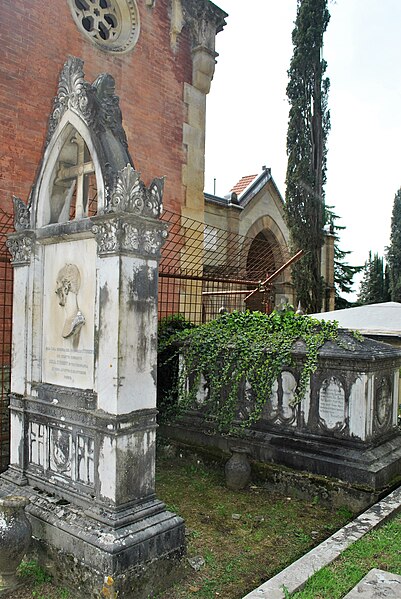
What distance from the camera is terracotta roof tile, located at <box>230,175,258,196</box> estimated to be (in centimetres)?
1712

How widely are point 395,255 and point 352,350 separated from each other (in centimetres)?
2325

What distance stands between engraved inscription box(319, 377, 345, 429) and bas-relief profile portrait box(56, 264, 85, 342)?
10.1 feet

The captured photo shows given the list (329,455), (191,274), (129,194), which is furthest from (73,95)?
(191,274)

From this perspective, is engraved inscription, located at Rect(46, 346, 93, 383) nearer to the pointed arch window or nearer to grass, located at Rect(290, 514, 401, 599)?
the pointed arch window

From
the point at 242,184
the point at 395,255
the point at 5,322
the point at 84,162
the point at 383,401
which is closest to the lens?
the point at 84,162

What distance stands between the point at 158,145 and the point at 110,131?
18.7 feet

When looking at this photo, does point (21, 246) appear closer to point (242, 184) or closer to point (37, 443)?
point (37, 443)

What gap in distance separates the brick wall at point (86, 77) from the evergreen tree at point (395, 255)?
758 inches

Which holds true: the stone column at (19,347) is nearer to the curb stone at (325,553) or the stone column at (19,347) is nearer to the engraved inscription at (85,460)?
the engraved inscription at (85,460)

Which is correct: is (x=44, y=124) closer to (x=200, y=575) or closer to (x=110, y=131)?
(x=110, y=131)

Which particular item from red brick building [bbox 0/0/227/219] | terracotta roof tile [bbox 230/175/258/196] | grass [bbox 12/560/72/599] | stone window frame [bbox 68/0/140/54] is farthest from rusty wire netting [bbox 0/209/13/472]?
terracotta roof tile [bbox 230/175/258/196]

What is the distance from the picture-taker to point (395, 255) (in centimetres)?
2655

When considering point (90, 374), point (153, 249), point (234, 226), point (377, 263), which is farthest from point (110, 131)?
point (377, 263)

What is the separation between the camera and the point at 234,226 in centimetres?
1526
